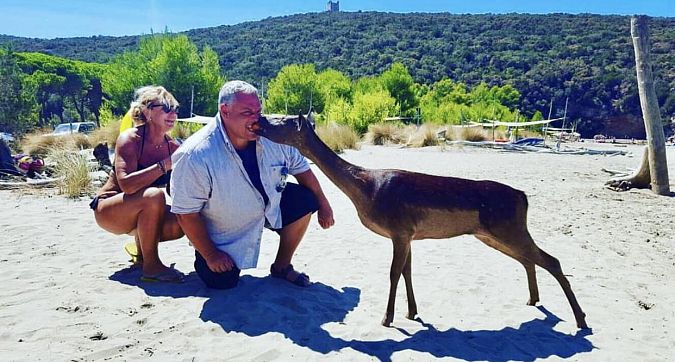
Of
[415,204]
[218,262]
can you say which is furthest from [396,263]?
[218,262]

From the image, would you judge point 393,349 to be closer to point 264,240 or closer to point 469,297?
point 469,297

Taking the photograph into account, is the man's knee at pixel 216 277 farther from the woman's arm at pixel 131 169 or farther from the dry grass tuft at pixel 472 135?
the dry grass tuft at pixel 472 135

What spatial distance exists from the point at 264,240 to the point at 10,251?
2682 mm

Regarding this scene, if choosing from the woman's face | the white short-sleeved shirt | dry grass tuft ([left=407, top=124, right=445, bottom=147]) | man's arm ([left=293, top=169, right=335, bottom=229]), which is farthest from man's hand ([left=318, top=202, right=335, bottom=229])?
dry grass tuft ([left=407, top=124, right=445, bottom=147])

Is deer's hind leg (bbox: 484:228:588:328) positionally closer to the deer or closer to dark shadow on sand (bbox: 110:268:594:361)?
the deer

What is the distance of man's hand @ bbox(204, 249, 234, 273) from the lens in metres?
4.26

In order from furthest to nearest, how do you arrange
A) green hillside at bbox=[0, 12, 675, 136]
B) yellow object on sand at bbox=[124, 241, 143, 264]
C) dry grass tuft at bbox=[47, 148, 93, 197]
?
green hillside at bbox=[0, 12, 675, 136], dry grass tuft at bbox=[47, 148, 93, 197], yellow object on sand at bbox=[124, 241, 143, 264]

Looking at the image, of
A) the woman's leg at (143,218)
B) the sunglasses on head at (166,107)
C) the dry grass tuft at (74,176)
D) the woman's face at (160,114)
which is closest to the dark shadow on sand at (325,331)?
the woman's leg at (143,218)

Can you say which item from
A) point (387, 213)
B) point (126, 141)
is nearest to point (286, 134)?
point (387, 213)

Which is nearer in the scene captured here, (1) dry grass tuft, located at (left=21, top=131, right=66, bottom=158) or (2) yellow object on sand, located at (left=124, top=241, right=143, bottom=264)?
(2) yellow object on sand, located at (left=124, top=241, right=143, bottom=264)

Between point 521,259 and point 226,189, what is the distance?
2277mm

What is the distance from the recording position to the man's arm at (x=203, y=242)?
423 centimetres

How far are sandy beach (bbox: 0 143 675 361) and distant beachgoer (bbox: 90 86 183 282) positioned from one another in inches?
14.0

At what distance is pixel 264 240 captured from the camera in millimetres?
6816
